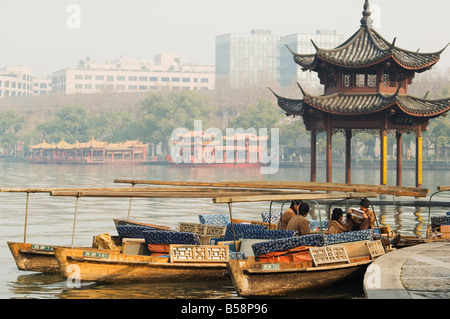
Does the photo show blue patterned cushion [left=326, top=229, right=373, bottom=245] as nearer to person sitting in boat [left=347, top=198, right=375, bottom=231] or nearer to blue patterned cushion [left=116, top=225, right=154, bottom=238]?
person sitting in boat [left=347, top=198, right=375, bottom=231]

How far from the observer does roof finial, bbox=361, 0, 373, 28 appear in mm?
34938

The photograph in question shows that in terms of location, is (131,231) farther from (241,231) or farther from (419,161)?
(419,161)

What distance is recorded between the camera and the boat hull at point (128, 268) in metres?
14.8

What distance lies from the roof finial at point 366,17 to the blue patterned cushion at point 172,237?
2231 centimetres

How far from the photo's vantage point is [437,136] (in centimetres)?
8219

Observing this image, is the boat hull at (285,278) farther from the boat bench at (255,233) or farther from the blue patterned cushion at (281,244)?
the boat bench at (255,233)

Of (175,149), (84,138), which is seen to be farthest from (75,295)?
(84,138)

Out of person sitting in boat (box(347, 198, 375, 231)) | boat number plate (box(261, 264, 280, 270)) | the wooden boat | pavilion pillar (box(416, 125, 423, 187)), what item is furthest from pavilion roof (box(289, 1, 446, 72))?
boat number plate (box(261, 264, 280, 270))

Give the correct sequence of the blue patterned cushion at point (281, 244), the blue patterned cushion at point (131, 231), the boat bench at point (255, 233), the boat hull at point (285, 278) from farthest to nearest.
Answer: the blue patterned cushion at point (131, 231) < the boat bench at point (255, 233) < the blue patterned cushion at point (281, 244) < the boat hull at point (285, 278)

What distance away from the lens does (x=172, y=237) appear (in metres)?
15.4

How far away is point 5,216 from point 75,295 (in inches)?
696

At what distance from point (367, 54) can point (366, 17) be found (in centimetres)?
207

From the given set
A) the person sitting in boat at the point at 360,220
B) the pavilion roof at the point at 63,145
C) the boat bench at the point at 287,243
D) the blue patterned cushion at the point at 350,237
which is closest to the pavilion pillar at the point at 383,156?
Answer: the person sitting in boat at the point at 360,220

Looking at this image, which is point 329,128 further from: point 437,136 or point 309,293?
point 437,136
